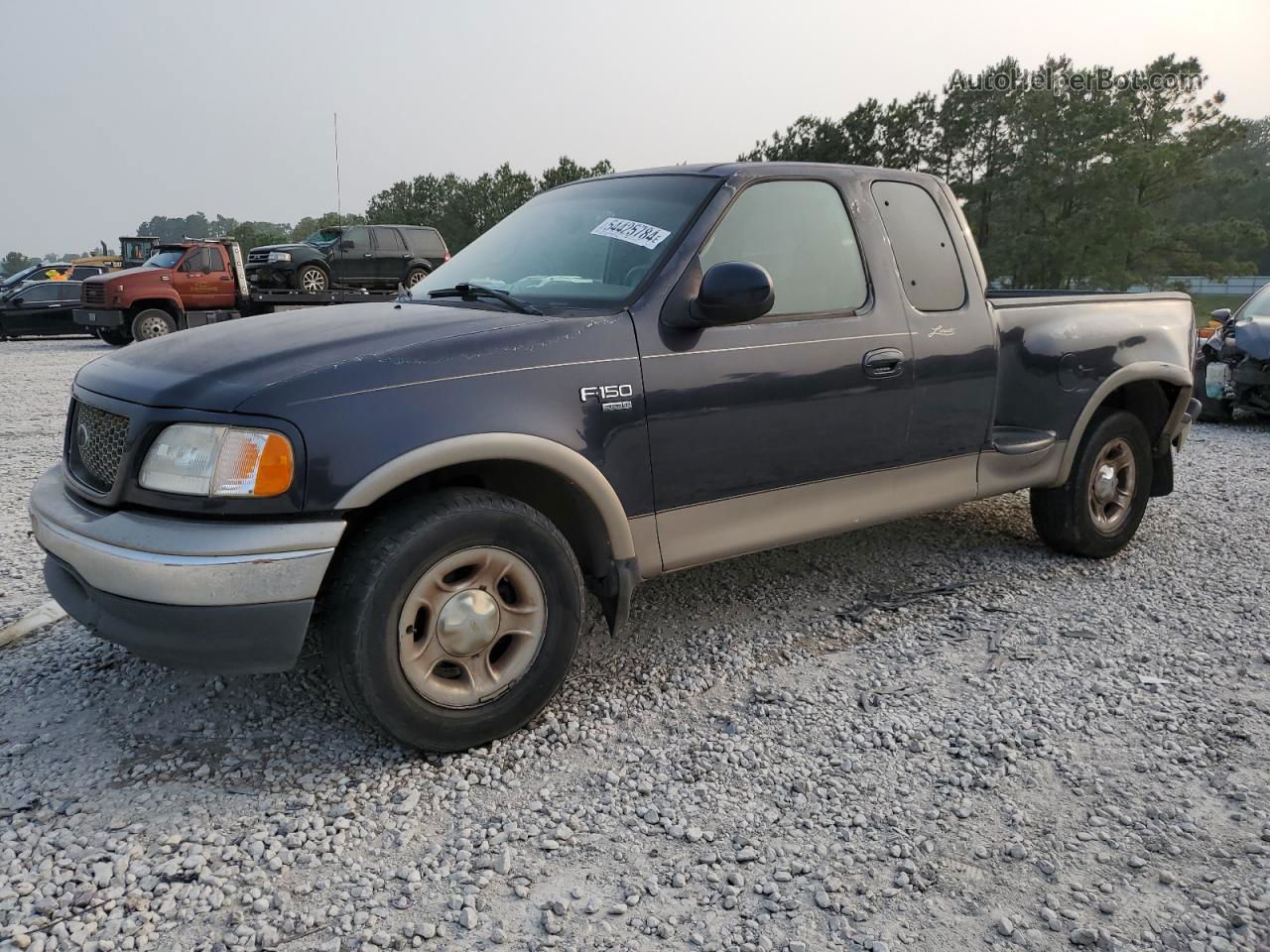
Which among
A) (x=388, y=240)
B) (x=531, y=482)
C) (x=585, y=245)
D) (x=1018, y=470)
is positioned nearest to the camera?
(x=531, y=482)

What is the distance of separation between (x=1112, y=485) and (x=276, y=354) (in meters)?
4.16

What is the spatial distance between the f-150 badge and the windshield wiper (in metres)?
0.41

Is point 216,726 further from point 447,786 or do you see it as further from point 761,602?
point 761,602

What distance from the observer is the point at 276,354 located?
2900mm

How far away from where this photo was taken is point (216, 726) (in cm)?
320

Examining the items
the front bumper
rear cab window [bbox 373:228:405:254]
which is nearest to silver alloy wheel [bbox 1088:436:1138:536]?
the front bumper

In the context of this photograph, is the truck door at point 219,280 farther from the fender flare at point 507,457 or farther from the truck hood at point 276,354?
the fender flare at point 507,457

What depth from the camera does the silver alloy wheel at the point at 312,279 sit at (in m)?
22.2

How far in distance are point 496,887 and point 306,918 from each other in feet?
1.48

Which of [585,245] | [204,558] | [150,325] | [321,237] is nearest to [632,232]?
[585,245]

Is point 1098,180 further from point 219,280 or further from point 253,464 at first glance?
point 253,464

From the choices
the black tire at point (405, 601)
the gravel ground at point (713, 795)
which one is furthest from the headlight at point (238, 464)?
the gravel ground at point (713, 795)

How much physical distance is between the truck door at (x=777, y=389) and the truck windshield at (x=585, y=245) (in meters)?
0.17

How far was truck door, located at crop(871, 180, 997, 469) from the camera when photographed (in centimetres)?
402
